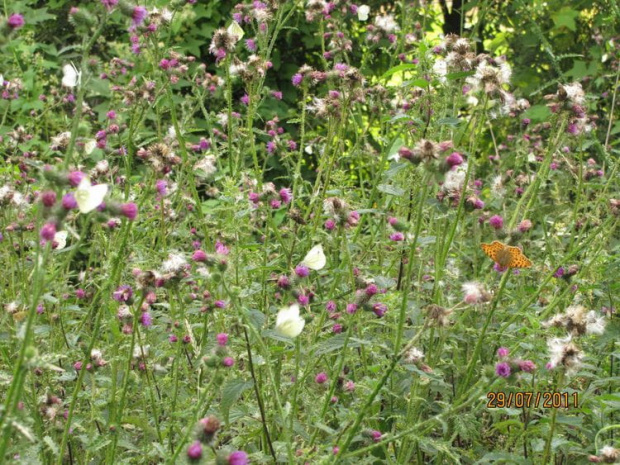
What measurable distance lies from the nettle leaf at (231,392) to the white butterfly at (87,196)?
0.68 meters

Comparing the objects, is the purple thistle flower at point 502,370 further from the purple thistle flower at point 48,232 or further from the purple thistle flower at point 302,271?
the purple thistle flower at point 48,232

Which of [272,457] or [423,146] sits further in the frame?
[272,457]

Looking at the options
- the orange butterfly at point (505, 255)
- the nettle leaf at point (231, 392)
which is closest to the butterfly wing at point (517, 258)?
the orange butterfly at point (505, 255)

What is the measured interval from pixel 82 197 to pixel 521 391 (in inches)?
63.5

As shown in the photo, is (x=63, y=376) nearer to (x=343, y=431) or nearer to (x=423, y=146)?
(x=343, y=431)

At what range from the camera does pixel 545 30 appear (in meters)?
6.28

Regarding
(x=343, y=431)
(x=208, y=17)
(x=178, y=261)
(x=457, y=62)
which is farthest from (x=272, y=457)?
(x=208, y=17)

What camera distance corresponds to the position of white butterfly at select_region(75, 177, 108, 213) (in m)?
1.43

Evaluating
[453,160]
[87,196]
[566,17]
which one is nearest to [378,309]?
[453,160]

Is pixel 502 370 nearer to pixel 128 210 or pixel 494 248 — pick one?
pixel 494 248

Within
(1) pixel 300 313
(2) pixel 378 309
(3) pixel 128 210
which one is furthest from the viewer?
(1) pixel 300 313
